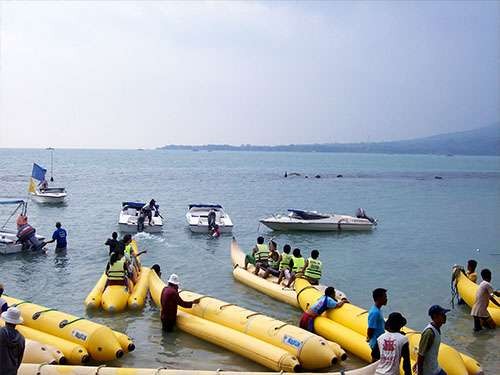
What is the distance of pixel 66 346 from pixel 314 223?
63.5 ft

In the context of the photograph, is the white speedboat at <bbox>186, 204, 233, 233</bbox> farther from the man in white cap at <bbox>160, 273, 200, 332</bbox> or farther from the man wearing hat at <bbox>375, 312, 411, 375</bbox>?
the man wearing hat at <bbox>375, 312, 411, 375</bbox>

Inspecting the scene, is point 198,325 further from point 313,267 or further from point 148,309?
point 313,267

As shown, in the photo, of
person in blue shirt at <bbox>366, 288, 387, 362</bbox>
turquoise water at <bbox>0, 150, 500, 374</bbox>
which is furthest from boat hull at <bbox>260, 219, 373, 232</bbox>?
person in blue shirt at <bbox>366, 288, 387, 362</bbox>

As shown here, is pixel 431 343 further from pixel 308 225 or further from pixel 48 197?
pixel 48 197

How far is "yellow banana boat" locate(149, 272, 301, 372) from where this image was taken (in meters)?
9.34

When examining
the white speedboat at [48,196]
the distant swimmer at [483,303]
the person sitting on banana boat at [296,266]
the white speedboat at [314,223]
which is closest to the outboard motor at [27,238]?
the person sitting on banana boat at [296,266]

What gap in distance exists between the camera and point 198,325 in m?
11.2

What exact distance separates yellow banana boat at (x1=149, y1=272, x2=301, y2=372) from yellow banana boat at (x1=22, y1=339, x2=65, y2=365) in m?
2.96

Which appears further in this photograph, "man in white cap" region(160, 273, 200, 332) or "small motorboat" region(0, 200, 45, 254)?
"small motorboat" region(0, 200, 45, 254)

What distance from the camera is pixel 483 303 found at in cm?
1196

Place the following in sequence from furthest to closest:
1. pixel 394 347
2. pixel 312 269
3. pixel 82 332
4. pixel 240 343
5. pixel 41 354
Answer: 1. pixel 312 269
2. pixel 240 343
3. pixel 82 332
4. pixel 41 354
5. pixel 394 347

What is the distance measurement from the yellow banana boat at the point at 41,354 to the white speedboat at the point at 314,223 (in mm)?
18838

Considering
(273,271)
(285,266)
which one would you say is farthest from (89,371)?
(273,271)

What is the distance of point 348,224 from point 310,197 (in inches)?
1023
